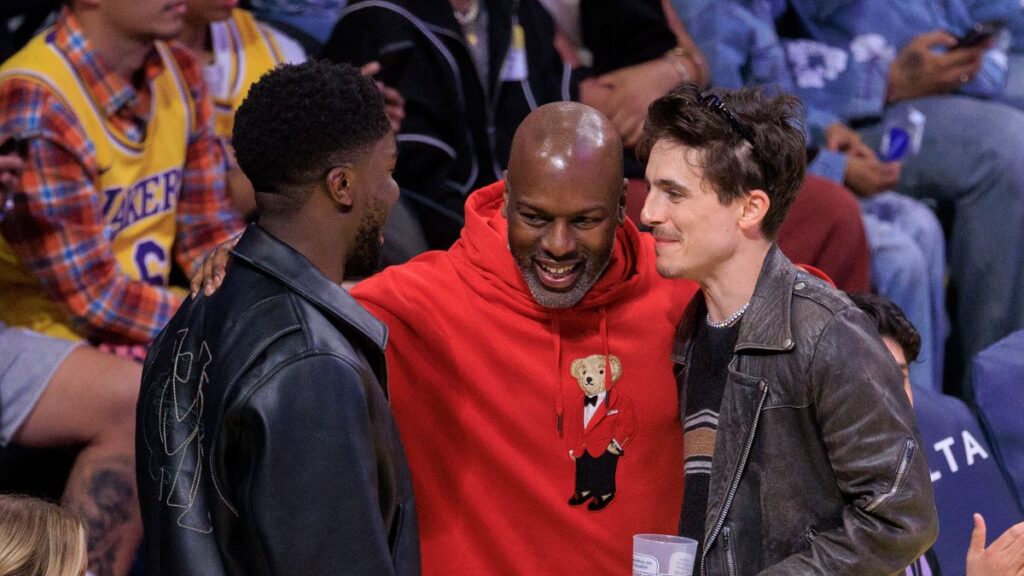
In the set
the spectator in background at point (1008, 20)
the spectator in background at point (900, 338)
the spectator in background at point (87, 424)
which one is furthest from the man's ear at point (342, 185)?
the spectator in background at point (1008, 20)

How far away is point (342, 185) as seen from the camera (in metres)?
2.19

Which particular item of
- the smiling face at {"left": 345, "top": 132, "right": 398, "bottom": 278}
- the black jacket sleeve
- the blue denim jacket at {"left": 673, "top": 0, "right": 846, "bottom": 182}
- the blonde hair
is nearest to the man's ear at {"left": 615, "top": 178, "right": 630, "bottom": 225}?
the smiling face at {"left": 345, "top": 132, "right": 398, "bottom": 278}

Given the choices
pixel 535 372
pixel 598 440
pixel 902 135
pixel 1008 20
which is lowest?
pixel 902 135

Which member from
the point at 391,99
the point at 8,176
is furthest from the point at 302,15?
the point at 8,176

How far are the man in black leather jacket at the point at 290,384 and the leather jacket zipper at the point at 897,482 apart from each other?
72 cm

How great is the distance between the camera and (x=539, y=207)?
2561 mm

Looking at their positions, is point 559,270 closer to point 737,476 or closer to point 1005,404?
point 737,476

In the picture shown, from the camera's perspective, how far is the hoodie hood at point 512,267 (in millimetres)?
2648

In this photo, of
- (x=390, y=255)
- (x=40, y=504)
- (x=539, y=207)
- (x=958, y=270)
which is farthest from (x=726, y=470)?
(x=958, y=270)

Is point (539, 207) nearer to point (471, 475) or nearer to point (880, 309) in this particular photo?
point (471, 475)

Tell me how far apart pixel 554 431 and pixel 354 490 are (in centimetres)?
73

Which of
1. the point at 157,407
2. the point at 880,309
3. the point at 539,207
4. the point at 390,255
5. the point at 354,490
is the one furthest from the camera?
the point at 390,255

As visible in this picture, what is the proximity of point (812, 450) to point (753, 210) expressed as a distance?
1.37 feet

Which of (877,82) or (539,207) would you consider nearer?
(539,207)
